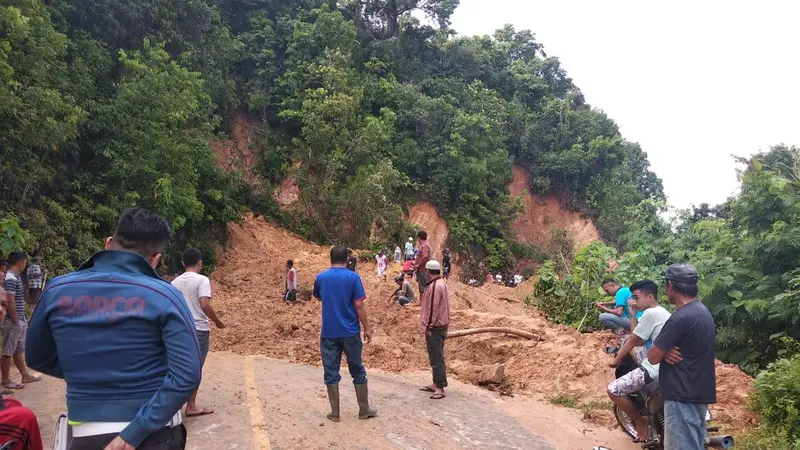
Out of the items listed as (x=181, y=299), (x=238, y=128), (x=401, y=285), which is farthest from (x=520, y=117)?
(x=181, y=299)

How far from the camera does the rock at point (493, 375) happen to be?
28.8 feet

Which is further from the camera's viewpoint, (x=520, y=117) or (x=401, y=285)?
(x=520, y=117)

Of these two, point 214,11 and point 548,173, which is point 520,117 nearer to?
point 548,173

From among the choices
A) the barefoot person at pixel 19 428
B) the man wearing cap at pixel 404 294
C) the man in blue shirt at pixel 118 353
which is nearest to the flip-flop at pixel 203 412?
the barefoot person at pixel 19 428

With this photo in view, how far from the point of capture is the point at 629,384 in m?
5.30

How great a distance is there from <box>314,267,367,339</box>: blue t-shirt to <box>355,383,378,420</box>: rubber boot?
24.4 inches

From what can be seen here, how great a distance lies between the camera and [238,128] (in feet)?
95.5

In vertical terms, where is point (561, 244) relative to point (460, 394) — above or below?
above

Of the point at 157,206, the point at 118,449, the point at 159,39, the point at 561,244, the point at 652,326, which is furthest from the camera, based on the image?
the point at 561,244

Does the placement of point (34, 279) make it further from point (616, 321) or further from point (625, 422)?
point (625, 422)

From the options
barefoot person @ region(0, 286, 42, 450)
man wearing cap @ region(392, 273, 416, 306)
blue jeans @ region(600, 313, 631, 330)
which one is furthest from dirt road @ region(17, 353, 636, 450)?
man wearing cap @ region(392, 273, 416, 306)

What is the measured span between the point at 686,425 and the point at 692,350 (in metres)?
0.53

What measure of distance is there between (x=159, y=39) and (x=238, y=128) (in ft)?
22.8

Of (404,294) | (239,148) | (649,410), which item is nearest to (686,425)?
(649,410)
